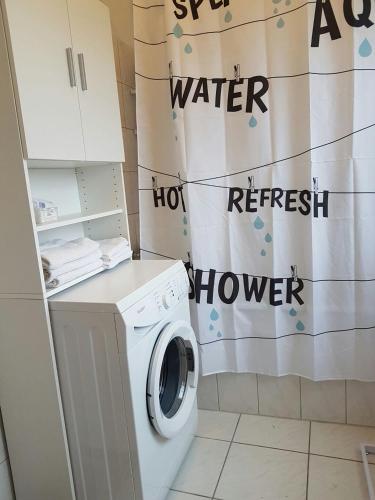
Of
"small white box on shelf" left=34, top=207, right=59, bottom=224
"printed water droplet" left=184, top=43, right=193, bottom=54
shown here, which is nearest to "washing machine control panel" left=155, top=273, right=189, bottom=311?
"small white box on shelf" left=34, top=207, right=59, bottom=224

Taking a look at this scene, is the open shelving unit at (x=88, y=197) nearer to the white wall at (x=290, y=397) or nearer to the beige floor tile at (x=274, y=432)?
the white wall at (x=290, y=397)

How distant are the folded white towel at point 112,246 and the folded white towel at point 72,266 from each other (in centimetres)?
4

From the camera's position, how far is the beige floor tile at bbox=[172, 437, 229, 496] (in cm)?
160

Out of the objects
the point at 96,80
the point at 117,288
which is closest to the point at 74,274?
the point at 117,288

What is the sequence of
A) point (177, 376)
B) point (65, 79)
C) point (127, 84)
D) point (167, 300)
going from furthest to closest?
point (127, 84), point (177, 376), point (167, 300), point (65, 79)

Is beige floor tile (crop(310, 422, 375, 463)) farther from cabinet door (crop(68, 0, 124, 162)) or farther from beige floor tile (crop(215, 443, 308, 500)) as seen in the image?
cabinet door (crop(68, 0, 124, 162))

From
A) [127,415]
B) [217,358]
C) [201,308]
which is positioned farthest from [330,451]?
[127,415]

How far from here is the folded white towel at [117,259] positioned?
158 centimetres

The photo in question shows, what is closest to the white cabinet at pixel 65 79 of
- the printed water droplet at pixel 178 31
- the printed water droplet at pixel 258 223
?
the printed water droplet at pixel 178 31

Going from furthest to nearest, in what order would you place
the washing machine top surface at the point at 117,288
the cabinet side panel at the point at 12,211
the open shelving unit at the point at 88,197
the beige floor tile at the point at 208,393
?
the beige floor tile at the point at 208,393 < the open shelving unit at the point at 88,197 < the washing machine top surface at the point at 117,288 < the cabinet side panel at the point at 12,211

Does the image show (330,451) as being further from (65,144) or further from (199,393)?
(65,144)

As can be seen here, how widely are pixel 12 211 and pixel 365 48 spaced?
1.51 meters

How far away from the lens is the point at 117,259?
165 centimetres

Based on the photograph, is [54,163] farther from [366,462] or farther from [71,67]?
[366,462]
